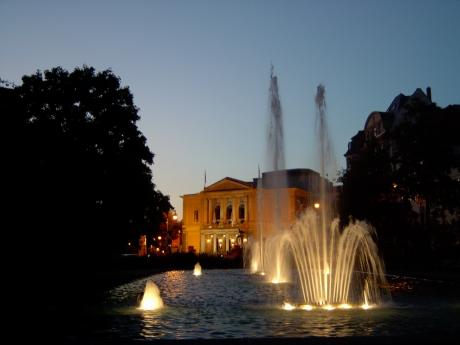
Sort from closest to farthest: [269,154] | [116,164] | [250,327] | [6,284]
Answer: [250,327], [6,284], [269,154], [116,164]

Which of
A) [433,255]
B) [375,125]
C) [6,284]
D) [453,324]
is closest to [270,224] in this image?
[375,125]

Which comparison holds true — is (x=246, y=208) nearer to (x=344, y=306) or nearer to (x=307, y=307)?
(x=344, y=306)

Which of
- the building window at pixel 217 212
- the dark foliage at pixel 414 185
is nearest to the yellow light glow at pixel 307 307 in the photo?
the dark foliage at pixel 414 185

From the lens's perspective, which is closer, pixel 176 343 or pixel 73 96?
pixel 176 343

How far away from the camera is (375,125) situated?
7175 centimetres

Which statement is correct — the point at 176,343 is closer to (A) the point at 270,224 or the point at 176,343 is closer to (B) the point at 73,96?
(B) the point at 73,96

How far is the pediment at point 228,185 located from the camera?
345ft

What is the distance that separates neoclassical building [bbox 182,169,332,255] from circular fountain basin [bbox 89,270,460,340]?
8050cm

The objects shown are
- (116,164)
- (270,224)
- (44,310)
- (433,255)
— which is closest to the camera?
(44,310)

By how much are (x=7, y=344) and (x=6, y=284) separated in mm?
12580

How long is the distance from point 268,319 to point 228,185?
91.7m

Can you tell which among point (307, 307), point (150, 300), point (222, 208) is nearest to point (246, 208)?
point (222, 208)

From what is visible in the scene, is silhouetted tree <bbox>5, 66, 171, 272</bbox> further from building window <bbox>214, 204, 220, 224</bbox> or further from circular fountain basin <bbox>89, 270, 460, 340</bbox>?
building window <bbox>214, 204, 220, 224</bbox>

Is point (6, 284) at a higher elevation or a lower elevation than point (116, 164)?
lower
